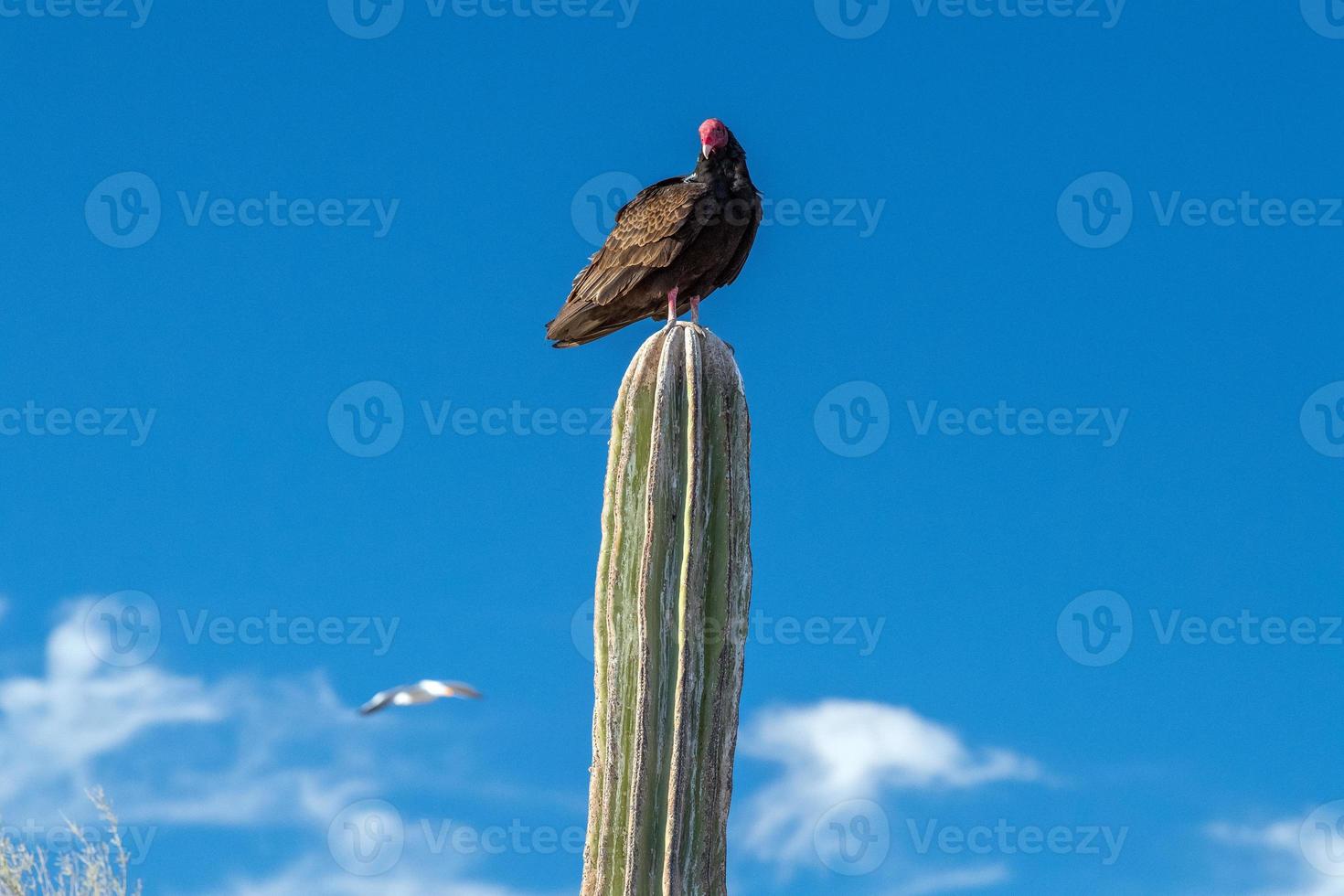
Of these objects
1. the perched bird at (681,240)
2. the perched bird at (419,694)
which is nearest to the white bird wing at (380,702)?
the perched bird at (419,694)

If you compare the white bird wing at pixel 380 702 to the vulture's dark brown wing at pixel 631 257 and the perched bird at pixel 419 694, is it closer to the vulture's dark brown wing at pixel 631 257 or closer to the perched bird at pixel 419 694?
the perched bird at pixel 419 694

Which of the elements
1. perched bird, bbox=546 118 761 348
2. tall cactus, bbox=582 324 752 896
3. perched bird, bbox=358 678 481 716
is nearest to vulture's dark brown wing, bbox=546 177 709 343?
perched bird, bbox=546 118 761 348

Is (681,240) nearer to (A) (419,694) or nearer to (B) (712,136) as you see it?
(B) (712,136)

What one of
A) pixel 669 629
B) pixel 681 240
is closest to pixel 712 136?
pixel 681 240

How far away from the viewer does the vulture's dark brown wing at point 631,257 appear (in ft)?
32.7

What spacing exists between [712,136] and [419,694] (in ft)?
13.6

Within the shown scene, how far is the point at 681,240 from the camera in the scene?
32.6ft

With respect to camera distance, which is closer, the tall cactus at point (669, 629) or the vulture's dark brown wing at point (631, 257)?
the tall cactus at point (669, 629)

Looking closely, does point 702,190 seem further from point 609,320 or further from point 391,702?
point 391,702

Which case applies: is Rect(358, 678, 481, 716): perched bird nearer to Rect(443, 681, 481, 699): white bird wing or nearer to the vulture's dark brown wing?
Rect(443, 681, 481, 699): white bird wing

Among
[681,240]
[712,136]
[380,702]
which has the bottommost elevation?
[380,702]

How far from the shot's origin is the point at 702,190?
393 inches

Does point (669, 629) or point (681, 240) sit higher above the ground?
point (681, 240)

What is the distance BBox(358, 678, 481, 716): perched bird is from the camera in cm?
785
